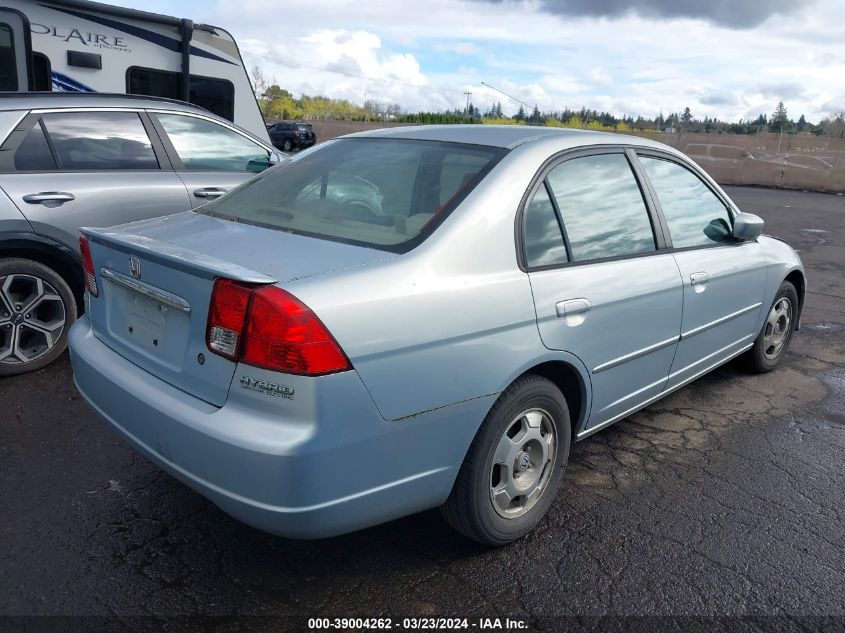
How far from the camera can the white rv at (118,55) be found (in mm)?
7250

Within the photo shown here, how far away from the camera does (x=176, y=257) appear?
2445 mm

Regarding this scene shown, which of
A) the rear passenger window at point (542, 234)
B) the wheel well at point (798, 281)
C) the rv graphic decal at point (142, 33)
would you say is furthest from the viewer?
the rv graphic decal at point (142, 33)

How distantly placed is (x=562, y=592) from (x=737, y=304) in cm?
234

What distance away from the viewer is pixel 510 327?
2.63 m

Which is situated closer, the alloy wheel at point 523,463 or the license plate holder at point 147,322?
the license plate holder at point 147,322

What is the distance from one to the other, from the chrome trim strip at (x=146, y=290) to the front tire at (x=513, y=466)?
1128 mm

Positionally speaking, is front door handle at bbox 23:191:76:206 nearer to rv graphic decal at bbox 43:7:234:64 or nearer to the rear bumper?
the rear bumper

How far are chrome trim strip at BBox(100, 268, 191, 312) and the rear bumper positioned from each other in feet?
0.98

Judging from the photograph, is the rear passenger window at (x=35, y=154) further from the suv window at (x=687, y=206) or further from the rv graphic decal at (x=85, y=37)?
the suv window at (x=687, y=206)

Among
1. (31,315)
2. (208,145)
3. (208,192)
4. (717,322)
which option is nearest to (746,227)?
(717,322)

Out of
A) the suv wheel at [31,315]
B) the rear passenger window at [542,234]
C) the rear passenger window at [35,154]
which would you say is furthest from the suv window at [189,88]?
the rear passenger window at [542,234]

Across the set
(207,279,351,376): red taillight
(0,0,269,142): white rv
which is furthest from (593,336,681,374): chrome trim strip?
(0,0,269,142): white rv

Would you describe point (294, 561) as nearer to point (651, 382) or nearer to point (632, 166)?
point (651, 382)

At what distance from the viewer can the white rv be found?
7250mm
